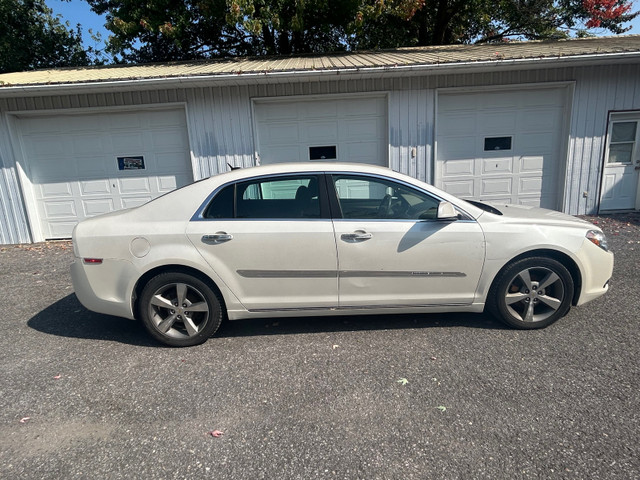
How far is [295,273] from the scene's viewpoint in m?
3.39

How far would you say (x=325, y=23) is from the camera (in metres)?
12.0

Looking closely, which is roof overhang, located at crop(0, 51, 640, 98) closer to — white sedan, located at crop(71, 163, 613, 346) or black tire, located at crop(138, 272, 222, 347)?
white sedan, located at crop(71, 163, 613, 346)

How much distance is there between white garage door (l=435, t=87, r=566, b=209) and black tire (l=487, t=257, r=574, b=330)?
5003 millimetres

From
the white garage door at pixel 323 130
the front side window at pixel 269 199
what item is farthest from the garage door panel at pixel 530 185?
the front side window at pixel 269 199

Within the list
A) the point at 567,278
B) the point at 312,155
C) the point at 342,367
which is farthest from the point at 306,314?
the point at 312,155

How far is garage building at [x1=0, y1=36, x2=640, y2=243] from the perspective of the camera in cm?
782

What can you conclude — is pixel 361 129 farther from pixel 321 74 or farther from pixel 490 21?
pixel 490 21

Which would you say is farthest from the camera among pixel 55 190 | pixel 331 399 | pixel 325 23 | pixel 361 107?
pixel 325 23

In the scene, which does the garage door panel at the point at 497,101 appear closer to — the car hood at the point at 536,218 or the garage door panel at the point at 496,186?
the garage door panel at the point at 496,186

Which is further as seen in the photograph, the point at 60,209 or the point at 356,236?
the point at 60,209

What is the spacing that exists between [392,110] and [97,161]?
6.22m

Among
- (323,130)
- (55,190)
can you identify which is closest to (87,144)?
(55,190)

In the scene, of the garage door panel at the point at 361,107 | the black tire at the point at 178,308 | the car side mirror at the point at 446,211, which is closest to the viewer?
the car side mirror at the point at 446,211

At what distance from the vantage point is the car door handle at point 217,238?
3.32 m
